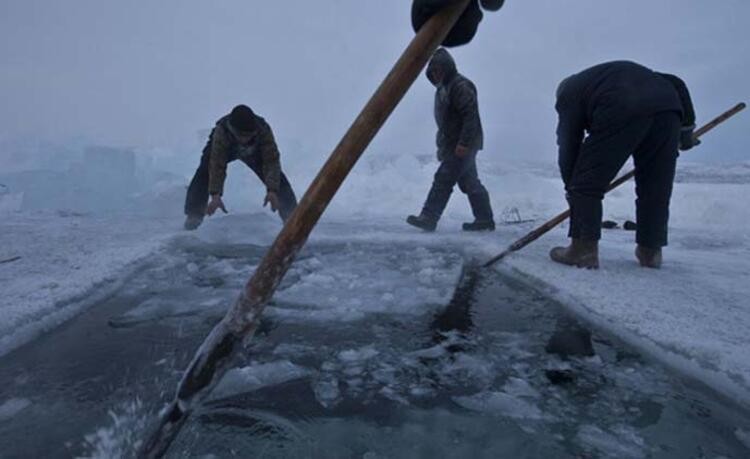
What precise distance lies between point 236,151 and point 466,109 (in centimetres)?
220

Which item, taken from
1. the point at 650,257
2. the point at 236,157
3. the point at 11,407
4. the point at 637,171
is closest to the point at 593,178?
the point at 637,171

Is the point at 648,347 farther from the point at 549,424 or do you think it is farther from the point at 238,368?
the point at 238,368

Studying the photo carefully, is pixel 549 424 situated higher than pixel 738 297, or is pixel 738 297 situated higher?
pixel 738 297

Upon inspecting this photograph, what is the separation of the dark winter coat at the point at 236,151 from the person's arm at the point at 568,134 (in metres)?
2.49

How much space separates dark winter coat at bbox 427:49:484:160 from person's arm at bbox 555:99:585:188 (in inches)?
56.4

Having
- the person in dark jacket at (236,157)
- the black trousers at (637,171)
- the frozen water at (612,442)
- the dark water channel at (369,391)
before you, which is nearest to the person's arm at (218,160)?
the person in dark jacket at (236,157)

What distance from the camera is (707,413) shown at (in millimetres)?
1190

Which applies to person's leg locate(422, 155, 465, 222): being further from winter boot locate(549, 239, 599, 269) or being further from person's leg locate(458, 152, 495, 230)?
winter boot locate(549, 239, 599, 269)

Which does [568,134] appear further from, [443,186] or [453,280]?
[443,186]

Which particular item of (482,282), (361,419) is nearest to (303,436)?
(361,419)

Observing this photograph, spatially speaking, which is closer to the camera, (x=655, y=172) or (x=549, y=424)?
(x=549, y=424)

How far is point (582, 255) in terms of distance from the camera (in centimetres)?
262

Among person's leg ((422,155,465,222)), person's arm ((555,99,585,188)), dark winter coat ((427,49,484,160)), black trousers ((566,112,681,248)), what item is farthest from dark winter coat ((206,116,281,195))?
black trousers ((566,112,681,248))

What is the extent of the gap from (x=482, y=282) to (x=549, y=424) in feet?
4.46
